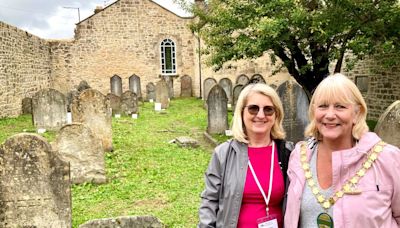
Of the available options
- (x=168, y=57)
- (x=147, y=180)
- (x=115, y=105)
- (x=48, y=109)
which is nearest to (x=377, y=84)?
(x=147, y=180)

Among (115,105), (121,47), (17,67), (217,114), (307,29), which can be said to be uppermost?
(121,47)

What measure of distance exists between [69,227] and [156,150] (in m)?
4.89

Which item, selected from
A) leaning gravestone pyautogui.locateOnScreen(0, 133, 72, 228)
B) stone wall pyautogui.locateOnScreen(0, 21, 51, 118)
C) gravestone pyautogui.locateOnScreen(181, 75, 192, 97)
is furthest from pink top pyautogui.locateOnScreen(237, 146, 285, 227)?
gravestone pyautogui.locateOnScreen(181, 75, 192, 97)

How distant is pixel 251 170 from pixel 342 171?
0.57 metres

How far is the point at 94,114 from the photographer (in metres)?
8.95

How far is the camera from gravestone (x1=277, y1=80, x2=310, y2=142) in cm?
688

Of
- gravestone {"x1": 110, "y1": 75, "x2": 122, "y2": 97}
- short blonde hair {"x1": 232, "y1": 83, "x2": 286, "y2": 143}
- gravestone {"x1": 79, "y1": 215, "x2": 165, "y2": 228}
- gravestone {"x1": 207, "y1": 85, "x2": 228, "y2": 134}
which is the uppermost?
gravestone {"x1": 110, "y1": 75, "x2": 122, "y2": 97}

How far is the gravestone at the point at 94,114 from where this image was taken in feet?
29.2

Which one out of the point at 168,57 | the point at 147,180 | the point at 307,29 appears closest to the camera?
the point at 147,180

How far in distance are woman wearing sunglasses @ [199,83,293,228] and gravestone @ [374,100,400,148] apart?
3792 mm

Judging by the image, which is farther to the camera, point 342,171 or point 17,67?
point 17,67

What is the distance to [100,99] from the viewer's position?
900cm

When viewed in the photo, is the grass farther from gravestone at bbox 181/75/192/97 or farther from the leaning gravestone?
gravestone at bbox 181/75/192/97

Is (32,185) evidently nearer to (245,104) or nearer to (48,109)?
(245,104)
